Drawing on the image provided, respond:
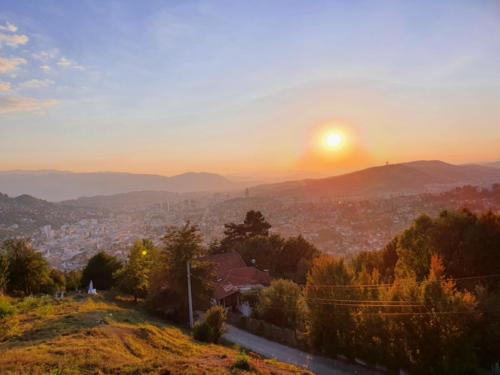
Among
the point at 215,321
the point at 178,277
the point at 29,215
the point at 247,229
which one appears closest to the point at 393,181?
the point at 247,229

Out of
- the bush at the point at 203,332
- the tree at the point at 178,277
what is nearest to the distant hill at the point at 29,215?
the tree at the point at 178,277

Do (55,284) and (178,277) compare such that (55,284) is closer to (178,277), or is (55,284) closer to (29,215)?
(178,277)

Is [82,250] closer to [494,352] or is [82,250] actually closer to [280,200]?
[280,200]

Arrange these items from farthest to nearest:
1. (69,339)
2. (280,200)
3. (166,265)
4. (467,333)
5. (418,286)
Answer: (280,200)
(166,265)
(418,286)
(467,333)
(69,339)

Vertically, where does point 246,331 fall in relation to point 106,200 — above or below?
below

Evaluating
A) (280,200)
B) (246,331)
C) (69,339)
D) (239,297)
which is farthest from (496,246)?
(280,200)

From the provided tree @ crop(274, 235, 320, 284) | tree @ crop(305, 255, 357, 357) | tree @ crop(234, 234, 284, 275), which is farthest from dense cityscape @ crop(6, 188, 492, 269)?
tree @ crop(305, 255, 357, 357)
